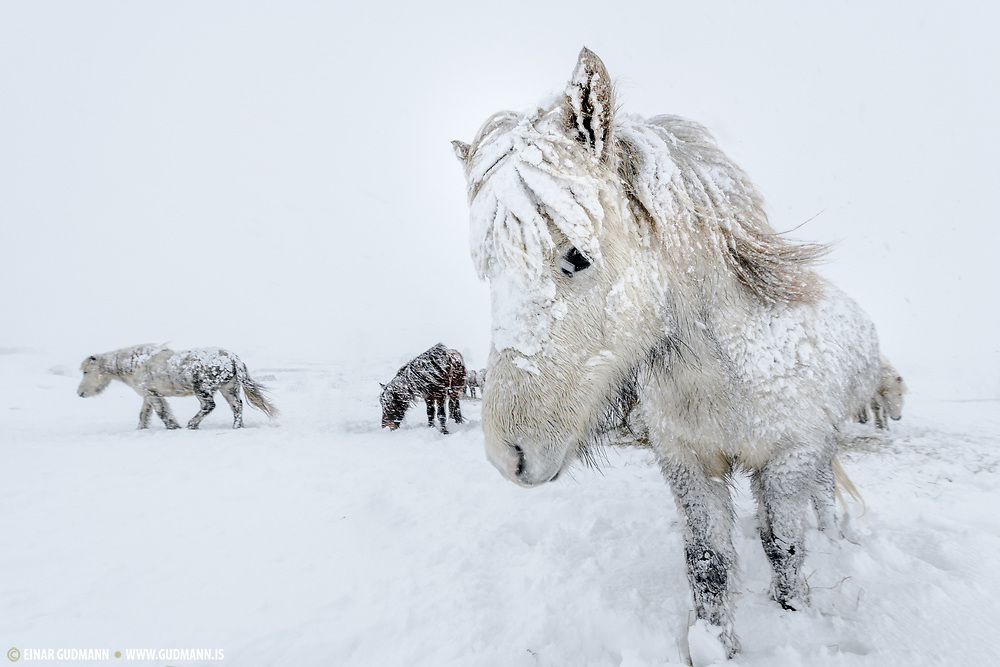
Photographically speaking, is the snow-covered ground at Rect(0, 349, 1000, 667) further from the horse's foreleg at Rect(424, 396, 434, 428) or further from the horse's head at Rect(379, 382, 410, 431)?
the horse's foreleg at Rect(424, 396, 434, 428)

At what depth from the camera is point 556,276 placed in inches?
56.4

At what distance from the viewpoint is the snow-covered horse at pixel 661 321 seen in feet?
4.54

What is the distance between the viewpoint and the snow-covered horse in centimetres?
138

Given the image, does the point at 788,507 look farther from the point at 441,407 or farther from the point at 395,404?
the point at 395,404

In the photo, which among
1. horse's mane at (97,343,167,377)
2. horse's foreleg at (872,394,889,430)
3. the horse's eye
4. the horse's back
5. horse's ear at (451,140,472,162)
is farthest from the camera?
horse's mane at (97,343,167,377)

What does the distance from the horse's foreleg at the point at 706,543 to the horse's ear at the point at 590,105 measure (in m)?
1.73

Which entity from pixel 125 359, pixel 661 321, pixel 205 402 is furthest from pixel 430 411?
pixel 661 321

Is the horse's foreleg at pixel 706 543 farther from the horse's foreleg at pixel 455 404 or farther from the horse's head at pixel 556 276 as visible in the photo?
the horse's foreleg at pixel 455 404

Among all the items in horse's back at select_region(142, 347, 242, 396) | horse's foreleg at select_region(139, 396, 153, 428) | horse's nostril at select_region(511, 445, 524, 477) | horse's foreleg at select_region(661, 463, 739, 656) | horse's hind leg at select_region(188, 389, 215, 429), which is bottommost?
horse's foreleg at select_region(139, 396, 153, 428)

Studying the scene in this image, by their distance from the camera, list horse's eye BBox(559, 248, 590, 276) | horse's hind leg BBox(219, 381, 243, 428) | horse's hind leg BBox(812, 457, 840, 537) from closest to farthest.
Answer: horse's eye BBox(559, 248, 590, 276)
horse's hind leg BBox(812, 457, 840, 537)
horse's hind leg BBox(219, 381, 243, 428)

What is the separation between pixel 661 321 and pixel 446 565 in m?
2.36

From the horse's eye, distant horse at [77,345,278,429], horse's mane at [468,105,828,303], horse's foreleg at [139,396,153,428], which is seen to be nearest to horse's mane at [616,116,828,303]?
horse's mane at [468,105,828,303]

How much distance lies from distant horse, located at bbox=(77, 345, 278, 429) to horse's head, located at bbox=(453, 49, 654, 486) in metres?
9.46

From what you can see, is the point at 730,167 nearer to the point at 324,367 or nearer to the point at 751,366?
the point at 751,366
